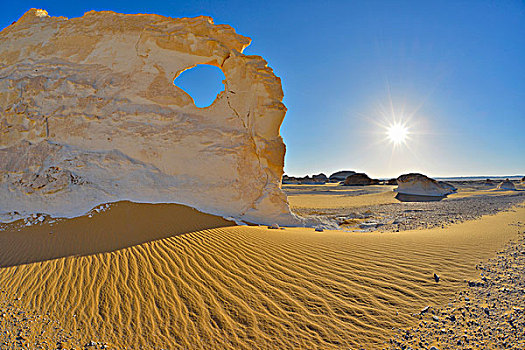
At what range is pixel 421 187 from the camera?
22.5 metres

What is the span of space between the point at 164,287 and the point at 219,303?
957 mm

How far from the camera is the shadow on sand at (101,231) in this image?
16.9ft

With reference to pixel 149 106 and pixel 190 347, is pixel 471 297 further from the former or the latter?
pixel 149 106

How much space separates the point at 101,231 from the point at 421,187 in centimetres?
2443

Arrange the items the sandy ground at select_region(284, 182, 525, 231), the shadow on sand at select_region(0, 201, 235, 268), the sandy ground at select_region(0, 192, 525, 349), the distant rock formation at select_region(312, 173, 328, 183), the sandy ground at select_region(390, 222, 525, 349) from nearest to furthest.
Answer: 1. the sandy ground at select_region(390, 222, 525, 349)
2. the sandy ground at select_region(0, 192, 525, 349)
3. the shadow on sand at select_region(0, 201, 235, 268)
4. the sandy ground at select_region(284, 182, 525, 231)
5. the distant rock formation at select_region(312, 173, 328, 183)

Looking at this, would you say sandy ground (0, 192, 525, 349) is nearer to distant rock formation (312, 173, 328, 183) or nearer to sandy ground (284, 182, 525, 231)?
sandy ground (284, 182, 525, 231)

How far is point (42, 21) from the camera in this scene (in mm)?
8773

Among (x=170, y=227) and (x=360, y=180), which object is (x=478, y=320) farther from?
(x=360, y=180)

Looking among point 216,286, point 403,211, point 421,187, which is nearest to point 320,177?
point 421,187

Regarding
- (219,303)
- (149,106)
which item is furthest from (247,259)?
(149,106)

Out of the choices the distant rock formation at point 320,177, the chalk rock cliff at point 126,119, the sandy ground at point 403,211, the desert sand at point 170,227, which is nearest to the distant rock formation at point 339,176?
the distant rock formation at point 320,177

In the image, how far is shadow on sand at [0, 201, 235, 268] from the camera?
5156mm

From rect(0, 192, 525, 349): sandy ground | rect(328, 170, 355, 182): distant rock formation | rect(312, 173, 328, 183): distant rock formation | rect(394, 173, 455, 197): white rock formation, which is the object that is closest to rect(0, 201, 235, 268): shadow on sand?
rect(0, 192, 525, 349): sandy ground

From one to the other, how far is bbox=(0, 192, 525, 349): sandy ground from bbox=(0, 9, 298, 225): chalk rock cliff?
6.42 feet
